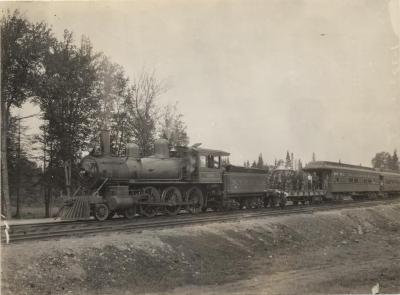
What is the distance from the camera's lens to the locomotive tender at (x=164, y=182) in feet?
54.4

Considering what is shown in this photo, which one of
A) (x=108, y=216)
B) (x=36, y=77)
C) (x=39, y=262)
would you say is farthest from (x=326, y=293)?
(x=36, y=77)

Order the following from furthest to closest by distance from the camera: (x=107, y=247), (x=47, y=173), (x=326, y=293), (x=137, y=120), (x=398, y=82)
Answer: (x=137, y=120), (x=47, y=173), (x=398, y=82), (x=107, y=247), (x=326, y=293)

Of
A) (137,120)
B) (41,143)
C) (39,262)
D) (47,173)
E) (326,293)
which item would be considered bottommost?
(326,293)

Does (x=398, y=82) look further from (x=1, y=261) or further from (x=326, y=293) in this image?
(x=1, y=261)

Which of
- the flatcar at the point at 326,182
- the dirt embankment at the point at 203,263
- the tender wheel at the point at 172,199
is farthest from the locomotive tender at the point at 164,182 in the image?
the dirt embankment at the point at 203,263

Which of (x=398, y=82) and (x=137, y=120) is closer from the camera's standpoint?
(x=398, y=82)

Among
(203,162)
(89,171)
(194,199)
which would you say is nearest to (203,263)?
(89,171)

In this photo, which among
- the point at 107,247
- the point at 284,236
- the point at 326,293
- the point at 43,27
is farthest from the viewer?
the point at 43,27

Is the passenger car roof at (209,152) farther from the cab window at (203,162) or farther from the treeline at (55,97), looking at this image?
the treeline at (55,97)

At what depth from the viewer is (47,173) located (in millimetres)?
27203

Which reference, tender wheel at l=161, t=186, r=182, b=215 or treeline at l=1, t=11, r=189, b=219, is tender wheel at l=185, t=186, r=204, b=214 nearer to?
tender wheel at l=161, t=186, r=182, b=215

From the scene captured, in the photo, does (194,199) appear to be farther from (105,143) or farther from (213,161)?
(105,143)

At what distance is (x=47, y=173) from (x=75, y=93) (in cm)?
509

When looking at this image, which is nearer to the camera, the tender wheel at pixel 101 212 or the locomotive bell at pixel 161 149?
the tender wheel at pixel 101 212
